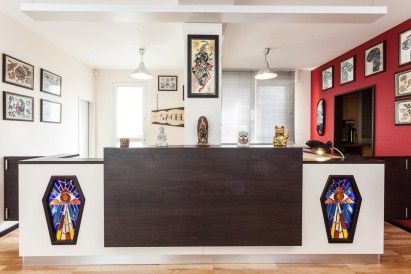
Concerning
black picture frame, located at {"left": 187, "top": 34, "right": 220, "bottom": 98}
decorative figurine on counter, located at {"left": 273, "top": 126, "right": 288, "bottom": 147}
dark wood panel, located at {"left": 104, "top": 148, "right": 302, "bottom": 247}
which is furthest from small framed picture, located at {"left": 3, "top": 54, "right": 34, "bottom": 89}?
decorative figurine on counter, located at {"left": 273, "top": 126, "right": 288, "bottom": 147}

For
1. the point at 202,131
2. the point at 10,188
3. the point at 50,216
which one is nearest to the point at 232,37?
the point at 202,131

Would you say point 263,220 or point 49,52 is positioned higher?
point 49,52

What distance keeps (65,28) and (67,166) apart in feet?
8.58

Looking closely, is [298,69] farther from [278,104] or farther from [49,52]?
[49,52]

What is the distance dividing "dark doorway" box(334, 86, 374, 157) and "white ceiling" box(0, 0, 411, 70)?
1074 millimetres

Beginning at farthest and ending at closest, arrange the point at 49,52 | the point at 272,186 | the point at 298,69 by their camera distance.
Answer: the point at 298,69 → the point at 49,52 → the point at 272,186

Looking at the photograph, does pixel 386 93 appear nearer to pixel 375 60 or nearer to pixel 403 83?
pixel 403 83

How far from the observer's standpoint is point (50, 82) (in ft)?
17.0

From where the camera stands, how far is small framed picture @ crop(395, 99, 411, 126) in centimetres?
402

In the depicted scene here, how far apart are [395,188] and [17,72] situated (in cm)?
543

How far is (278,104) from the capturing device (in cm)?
738

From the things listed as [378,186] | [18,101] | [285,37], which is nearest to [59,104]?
[18,101]

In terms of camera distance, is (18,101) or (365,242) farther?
(18,101)

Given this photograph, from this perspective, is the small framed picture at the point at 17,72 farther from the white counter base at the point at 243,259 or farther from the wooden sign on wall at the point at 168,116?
the wooden sign on wall at the point at 168,116
